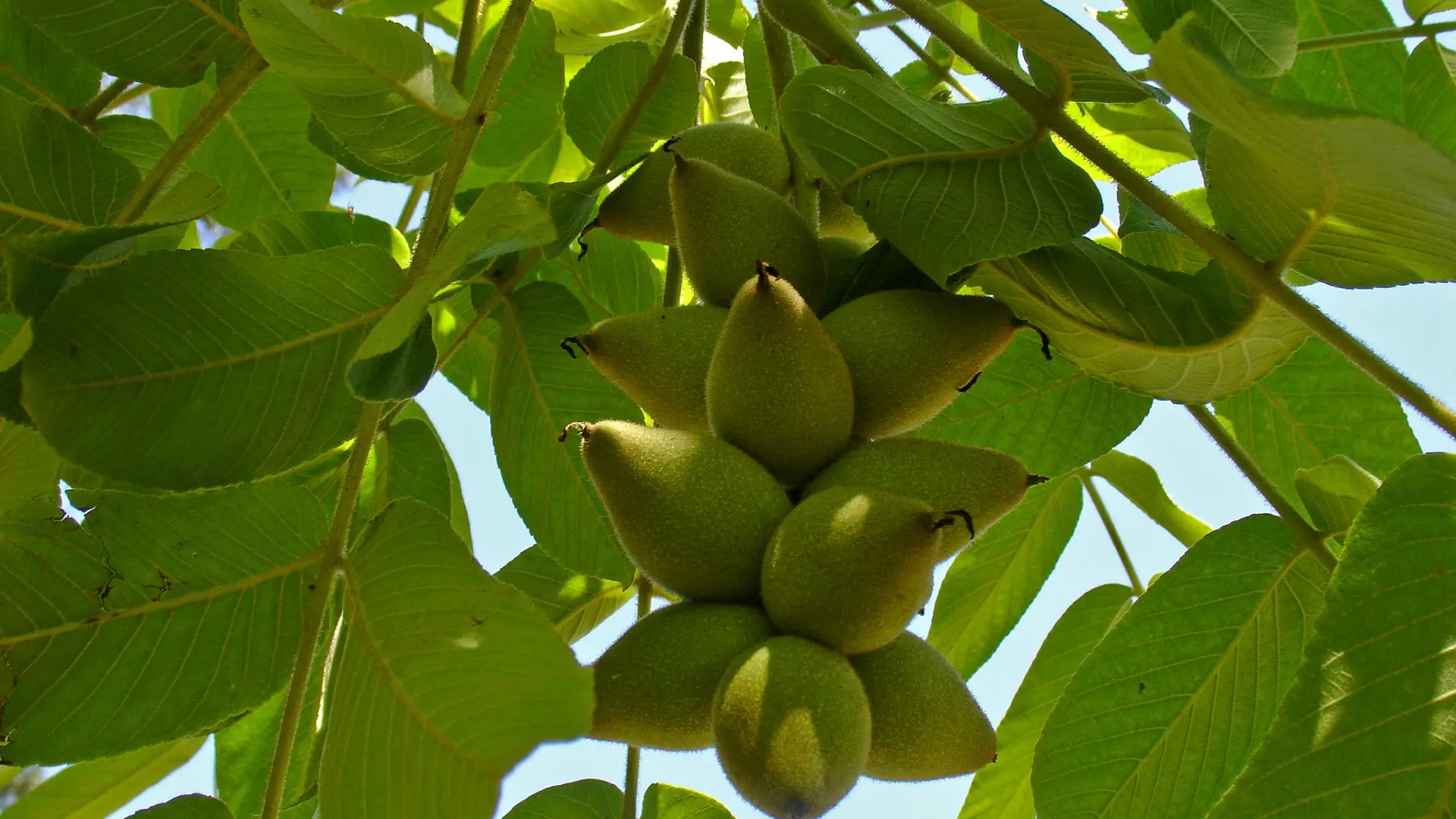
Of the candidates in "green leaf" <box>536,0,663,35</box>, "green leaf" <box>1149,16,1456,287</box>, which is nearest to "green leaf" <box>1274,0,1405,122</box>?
"green leaf" <box>1149,16,1456,287</box>

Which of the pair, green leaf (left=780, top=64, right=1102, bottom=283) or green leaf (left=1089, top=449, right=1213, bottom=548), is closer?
green leaf (left=780, top=64, right=1102, bottom=283)

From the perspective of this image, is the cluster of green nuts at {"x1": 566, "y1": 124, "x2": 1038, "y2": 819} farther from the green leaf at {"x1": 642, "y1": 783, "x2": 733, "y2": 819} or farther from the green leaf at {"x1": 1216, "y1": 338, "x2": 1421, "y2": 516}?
the green leaf at {"x1": 1216, "y1": 338, "x2": 1421, "y2": 516}

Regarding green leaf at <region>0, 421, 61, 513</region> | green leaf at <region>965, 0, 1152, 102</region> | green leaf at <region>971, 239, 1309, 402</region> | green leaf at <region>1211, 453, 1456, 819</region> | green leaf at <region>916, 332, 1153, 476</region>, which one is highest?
green leaf at <region>965, 0, 1152, 102</region>

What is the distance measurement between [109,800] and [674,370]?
972 millimetres

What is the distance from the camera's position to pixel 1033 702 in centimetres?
149

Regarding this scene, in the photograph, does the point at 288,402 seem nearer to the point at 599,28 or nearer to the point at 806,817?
the point at 806,817

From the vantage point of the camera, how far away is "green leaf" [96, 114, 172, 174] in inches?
57.9

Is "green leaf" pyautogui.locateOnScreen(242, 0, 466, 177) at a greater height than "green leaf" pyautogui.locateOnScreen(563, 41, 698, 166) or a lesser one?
lesser

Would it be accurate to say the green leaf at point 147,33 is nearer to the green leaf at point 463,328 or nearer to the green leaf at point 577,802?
the green leaf at point 463,328

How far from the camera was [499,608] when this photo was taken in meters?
0.85

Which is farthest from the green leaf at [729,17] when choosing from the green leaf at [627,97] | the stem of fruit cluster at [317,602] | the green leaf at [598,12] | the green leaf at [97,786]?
the green leaf at [97,786]

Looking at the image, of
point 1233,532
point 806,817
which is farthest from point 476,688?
point 1233,532

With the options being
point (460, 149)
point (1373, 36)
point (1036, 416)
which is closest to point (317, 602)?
point (460, 149)

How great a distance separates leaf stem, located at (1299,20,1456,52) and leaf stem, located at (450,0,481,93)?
33.9 inches
